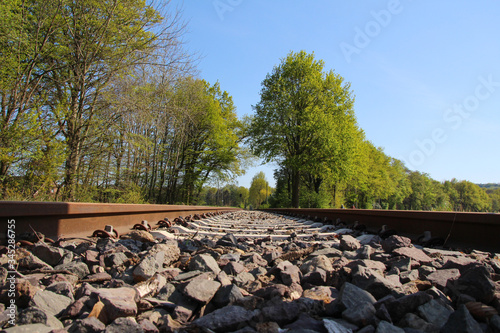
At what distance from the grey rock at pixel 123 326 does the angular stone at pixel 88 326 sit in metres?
0.04

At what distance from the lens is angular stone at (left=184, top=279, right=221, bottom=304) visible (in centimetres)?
144

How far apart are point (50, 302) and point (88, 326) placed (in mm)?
354

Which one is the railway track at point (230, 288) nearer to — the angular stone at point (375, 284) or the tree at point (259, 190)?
the angular stone at point (375, 284)

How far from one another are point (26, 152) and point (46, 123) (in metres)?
1.86

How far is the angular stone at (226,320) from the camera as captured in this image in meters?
1.21

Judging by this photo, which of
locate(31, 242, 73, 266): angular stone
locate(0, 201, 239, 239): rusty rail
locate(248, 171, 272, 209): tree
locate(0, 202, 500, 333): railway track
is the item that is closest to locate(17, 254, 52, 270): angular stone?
locate(0, 202, 500, 333): railway track

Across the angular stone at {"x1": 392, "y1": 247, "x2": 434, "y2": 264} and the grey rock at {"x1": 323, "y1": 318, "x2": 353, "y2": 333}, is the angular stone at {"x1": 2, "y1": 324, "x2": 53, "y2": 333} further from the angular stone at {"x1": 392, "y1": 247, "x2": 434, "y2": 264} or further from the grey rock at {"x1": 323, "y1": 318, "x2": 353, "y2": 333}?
the angular stone at {"x1": 392, "y1": 247, "x2": 434, "y2": 264}

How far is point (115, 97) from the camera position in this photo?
9273 mm

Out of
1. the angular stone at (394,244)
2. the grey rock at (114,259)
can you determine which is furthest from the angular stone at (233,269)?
the angular stone at (394,244)

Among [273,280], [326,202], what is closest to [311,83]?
[326,202]

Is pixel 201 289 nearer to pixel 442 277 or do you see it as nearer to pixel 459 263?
pixel 442 277

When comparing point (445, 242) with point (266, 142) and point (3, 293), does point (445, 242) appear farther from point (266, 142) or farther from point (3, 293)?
point (266, 142)

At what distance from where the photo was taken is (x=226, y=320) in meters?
1.23

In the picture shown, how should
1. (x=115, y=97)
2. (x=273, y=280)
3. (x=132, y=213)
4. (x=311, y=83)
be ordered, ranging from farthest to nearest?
(x=311, y=83), (x=115, y=97), (x=132, y=213), (x=273, y=280)
